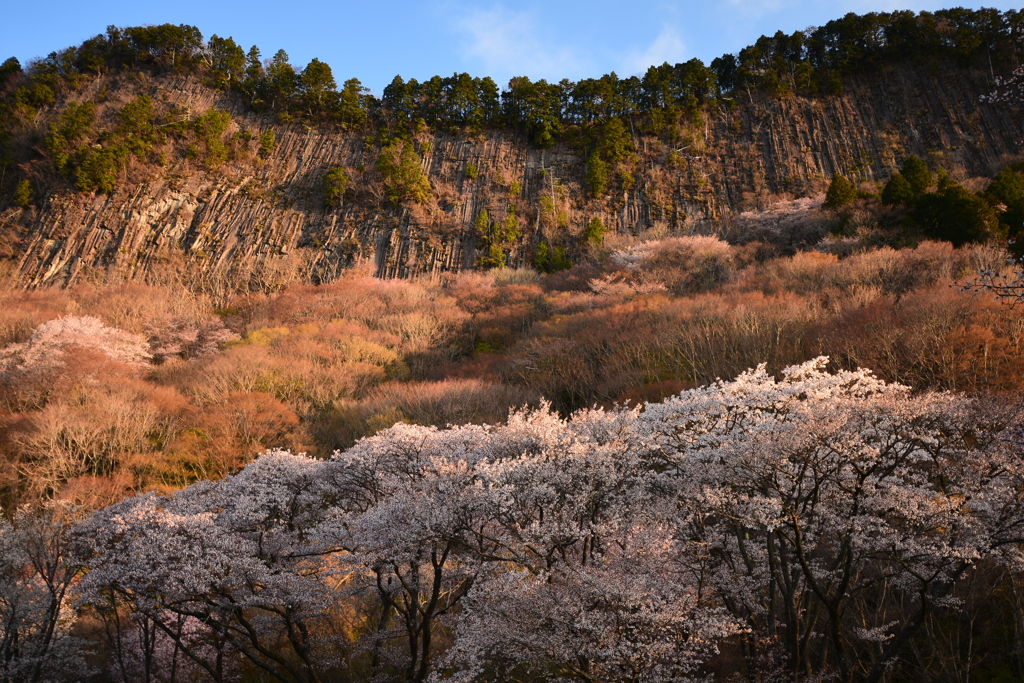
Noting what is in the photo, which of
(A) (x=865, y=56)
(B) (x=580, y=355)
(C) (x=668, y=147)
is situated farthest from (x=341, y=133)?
(A) (x=865, y=56)

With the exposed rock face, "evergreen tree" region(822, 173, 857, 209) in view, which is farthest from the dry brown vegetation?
the exposed rock face

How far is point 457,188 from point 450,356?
28287 millimetres

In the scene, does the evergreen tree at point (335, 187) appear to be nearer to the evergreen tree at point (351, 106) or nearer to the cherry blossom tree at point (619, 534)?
the evergreen tree at point (351, 106)

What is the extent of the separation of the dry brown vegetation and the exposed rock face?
11592 millimetres

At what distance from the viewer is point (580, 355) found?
30453mm

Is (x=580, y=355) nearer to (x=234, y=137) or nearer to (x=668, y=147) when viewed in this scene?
(x=668, y=147)

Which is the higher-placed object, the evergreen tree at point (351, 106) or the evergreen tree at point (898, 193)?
the evergreen tree at point (351, 106)

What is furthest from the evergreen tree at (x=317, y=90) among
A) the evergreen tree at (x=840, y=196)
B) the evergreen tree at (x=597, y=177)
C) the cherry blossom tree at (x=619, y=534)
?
the cherry blossom tree at (x=619, y=534)

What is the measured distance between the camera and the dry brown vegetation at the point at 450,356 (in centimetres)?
2161

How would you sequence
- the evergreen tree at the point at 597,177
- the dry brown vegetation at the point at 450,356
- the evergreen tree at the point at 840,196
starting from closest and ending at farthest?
1. the dry brown vegetation at the point at 450,356
2. the evergreen tree at the point at 840,196
3. the evergreen tree at the point at 597,177

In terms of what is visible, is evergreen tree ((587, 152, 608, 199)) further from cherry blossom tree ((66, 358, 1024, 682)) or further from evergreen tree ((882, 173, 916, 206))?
cherry blossom tree ((66, 358, 1024, 682))

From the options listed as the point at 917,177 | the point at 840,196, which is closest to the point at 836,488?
the point at 917,177

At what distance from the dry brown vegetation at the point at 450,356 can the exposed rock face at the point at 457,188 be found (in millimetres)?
11592

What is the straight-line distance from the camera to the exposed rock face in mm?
51938
